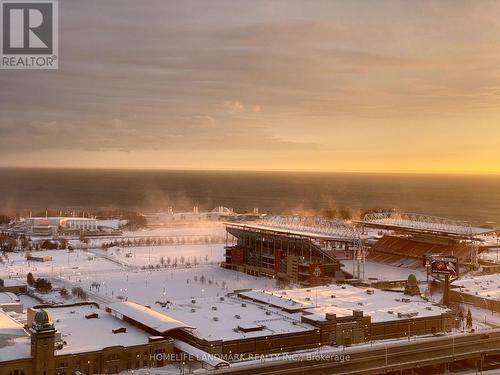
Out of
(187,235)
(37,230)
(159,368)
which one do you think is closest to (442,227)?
(187,235)

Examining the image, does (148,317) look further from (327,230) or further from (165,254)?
(165,254)

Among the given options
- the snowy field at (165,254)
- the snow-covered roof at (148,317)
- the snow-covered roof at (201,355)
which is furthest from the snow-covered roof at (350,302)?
the snowy field at (165,254)

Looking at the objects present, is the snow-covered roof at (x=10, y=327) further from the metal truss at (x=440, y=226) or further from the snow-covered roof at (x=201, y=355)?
the metal truss at (x=440, y=226)

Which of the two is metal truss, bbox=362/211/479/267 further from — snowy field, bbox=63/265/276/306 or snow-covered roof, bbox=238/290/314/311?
snow-covered roof, bbox=238/290/314/311

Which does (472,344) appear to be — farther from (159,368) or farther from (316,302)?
(159,368)

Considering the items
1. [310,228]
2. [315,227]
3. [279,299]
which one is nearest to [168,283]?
[279,299]

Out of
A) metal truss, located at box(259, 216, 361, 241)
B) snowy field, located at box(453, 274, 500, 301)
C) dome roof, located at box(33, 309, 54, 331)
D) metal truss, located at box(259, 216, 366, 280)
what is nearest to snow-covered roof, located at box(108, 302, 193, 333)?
dome roof, located at box(33, 309, 54, 331)
